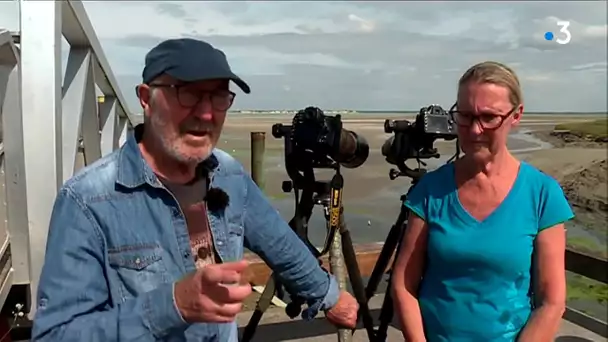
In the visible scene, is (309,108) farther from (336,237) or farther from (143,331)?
(143,331)

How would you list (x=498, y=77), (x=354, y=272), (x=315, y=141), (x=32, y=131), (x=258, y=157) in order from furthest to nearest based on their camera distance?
(x=258, y=157) < (x=354, y=272) < (x=315, y=141) < (x=32, y=131) < (x=498, y=77)

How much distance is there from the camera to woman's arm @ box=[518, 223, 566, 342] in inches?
74.2

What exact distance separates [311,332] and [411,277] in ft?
6.71

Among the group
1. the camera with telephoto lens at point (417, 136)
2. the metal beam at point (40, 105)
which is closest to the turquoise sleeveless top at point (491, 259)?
the camera with telephoto lens at point (417, 136)

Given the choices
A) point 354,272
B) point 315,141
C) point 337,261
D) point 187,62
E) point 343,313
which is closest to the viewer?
point 187,62

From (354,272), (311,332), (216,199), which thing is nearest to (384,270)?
(354,272)

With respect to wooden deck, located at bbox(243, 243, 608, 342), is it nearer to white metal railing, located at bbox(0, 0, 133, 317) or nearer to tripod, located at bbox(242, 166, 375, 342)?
tripod, located at bbox(242, 166, 375, 342)

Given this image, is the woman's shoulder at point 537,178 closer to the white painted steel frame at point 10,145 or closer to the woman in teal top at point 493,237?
the woman in teal top at point 493,237

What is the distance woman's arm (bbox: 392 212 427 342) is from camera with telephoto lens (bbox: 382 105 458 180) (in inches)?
22.5

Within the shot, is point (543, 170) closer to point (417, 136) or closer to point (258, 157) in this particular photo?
point (258, 157)

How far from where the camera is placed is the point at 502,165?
6.45ft

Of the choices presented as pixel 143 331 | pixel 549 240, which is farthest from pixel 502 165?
pixel 143 331

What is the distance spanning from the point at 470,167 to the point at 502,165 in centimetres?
9

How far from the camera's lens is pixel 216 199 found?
159 centimetres
